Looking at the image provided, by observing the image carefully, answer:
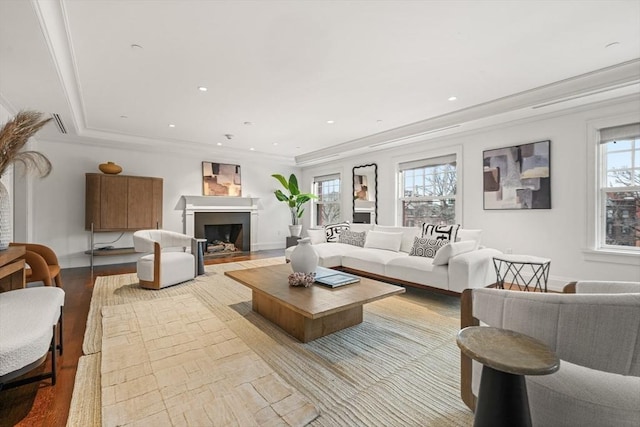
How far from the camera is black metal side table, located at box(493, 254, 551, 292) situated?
3.25 metres

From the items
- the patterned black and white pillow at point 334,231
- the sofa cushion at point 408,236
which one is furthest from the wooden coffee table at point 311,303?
the patterned black and white pillow at point 334,231

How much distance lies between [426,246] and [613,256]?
209cm

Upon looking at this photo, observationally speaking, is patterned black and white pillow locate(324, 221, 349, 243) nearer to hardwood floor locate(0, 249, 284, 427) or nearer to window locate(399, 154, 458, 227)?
window locate(399, 154, 458, 227)

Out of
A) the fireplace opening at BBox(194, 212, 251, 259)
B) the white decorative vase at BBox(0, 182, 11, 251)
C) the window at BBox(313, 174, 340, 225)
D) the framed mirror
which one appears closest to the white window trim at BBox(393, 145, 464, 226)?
the framed mirror

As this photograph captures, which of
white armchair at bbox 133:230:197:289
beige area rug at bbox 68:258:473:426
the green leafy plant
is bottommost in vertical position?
beige area rug at bbox 68:258:473:426

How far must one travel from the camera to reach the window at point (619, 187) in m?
3.39

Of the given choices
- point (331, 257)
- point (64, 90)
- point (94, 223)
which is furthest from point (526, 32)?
point (94, 223)

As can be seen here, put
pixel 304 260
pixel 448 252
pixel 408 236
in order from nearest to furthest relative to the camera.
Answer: pixel 304 260
pixel 448 252
pixel 408 236

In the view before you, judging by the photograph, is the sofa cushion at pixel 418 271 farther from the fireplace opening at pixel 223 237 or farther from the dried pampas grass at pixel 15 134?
the fireplace opening at pixel 223 237

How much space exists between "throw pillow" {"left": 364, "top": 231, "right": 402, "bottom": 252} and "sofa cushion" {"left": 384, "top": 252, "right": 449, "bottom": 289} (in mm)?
581

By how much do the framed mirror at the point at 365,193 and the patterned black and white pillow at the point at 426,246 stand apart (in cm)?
234

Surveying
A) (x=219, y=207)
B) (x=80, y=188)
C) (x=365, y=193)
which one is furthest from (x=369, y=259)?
(x=80, y=188)

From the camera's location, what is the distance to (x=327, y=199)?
25.6 ft

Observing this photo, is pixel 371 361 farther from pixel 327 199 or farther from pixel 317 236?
pixel 327 199
